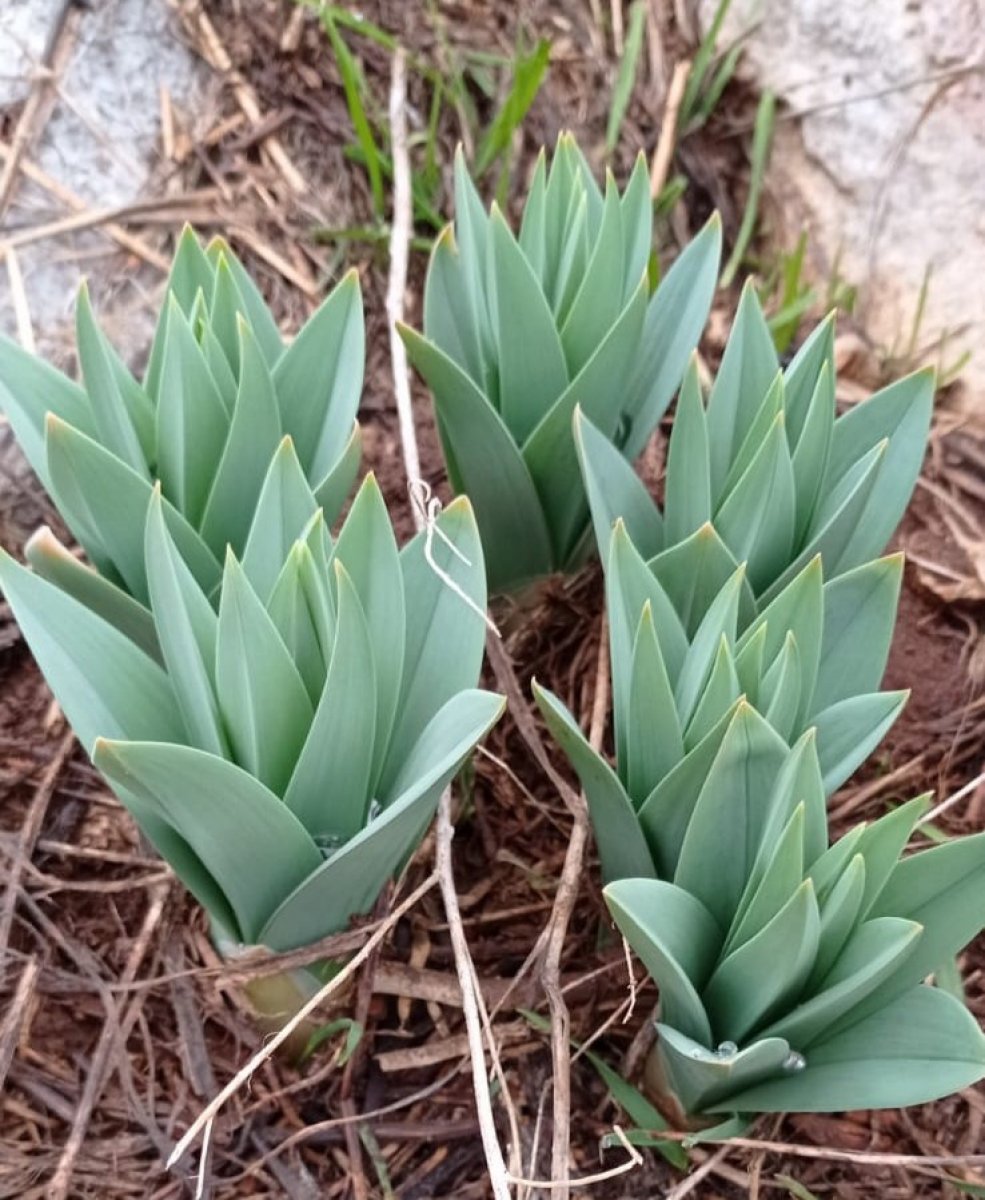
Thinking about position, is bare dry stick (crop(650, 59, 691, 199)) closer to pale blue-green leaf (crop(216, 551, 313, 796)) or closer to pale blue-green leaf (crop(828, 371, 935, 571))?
pale blue-green leaf (crop(828, 371, 935, 571))

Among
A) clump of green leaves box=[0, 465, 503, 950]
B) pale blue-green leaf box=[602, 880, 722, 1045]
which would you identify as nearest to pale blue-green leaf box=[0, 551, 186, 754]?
clump of green leaves box=[0, 465, 503, 950]

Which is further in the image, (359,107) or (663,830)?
(359,107)

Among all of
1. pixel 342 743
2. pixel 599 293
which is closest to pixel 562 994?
pixel 342 743

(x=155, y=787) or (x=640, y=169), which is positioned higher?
(x=640, y=169)

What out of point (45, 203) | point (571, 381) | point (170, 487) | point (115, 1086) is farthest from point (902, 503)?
point (45, 203)

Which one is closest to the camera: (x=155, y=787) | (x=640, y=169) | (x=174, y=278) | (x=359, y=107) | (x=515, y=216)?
(x=155, y=787)

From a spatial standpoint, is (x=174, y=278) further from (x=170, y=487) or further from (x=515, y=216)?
(x=515, y=216)

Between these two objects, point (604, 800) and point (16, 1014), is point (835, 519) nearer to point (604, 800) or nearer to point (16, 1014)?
point (604, 800)
